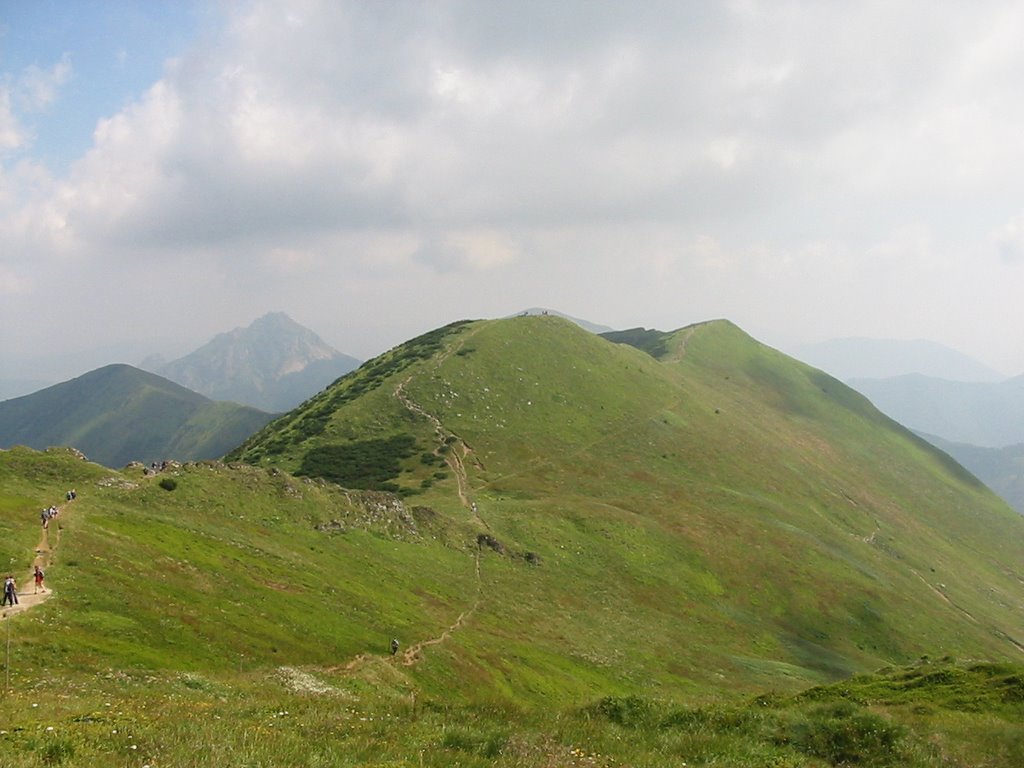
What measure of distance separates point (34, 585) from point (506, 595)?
40.9 meters

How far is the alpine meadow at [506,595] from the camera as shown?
20062mm

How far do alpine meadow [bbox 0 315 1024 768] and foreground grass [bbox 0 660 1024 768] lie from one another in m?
0.16

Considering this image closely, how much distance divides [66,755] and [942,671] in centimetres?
4199

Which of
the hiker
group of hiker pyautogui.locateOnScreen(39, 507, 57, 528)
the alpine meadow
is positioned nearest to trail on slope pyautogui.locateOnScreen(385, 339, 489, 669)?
the alpine meadow

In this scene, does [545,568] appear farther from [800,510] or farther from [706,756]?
[800,510]

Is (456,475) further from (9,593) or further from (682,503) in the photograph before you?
(9,593)

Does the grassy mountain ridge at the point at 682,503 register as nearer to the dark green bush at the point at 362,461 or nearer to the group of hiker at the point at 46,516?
the dark green bush at the point at 362,461

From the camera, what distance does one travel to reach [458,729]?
18594mm

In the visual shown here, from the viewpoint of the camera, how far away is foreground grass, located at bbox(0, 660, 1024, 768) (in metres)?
13.9

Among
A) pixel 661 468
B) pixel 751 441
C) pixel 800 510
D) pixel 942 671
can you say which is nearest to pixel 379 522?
pixel 942 671

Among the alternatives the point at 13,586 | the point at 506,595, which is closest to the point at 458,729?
the point at 13,586

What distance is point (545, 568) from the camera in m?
73.4

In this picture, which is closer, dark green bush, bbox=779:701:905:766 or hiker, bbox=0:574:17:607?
dark green bush, bbox=779:701:905:766

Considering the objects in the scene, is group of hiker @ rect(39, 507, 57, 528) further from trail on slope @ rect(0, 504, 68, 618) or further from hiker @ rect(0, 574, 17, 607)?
hiker @ rect(0, 574, 17, 607)
